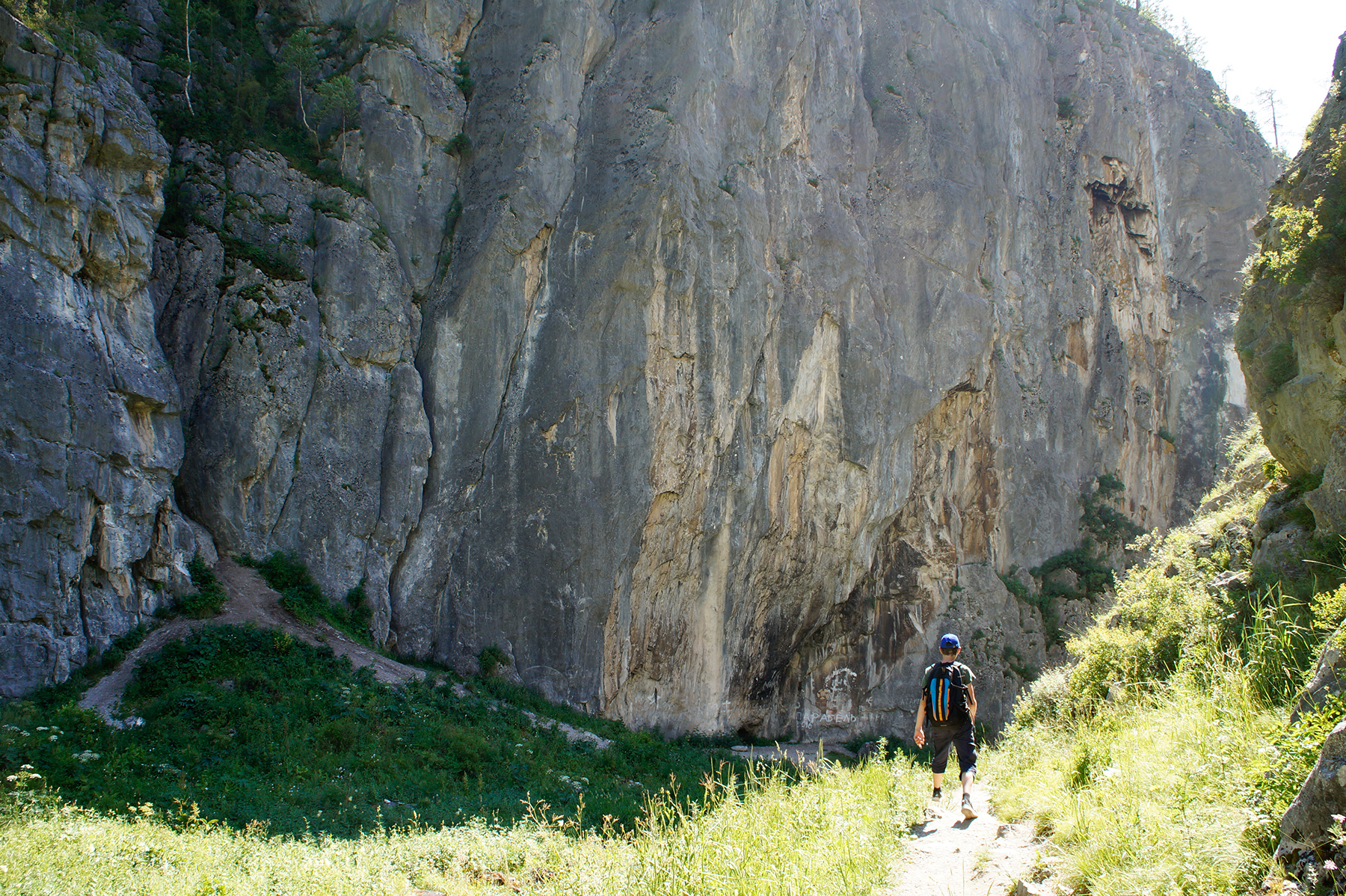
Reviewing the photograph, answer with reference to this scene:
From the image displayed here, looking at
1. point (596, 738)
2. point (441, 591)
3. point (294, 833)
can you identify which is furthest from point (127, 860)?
point (441, 591)

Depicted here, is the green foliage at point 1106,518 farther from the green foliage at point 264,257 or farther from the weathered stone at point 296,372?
the green foliage at point 264,257

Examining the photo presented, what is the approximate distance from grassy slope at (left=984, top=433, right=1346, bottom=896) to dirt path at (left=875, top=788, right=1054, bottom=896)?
0.74ft

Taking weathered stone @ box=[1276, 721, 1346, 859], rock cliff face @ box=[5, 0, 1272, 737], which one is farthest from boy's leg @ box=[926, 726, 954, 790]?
rock cliff face @ box=[5, 0, 1272, 737]

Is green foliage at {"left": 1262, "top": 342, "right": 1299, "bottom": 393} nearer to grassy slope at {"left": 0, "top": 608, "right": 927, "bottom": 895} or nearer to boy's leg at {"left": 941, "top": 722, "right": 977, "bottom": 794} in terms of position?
boy's leg at {"left": 941, "top": 722, "right": 977, "bottom": 794}

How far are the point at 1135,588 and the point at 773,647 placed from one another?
Answer: 12680 mm

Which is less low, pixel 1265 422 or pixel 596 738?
pixel 1265 422

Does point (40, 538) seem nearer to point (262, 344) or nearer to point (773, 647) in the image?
point (262, 344)

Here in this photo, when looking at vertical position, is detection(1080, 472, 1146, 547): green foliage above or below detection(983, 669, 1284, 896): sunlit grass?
above

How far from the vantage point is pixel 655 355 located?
19.6 metres

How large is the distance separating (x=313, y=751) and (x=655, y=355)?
1159 centimetres

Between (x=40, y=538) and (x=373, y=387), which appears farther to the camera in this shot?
(x=373, y=387)

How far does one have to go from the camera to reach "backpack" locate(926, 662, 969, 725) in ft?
25.1

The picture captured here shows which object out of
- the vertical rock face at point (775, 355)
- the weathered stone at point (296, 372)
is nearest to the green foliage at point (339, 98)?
the weathered stone at point (296, 372)

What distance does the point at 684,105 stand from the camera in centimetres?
2092
